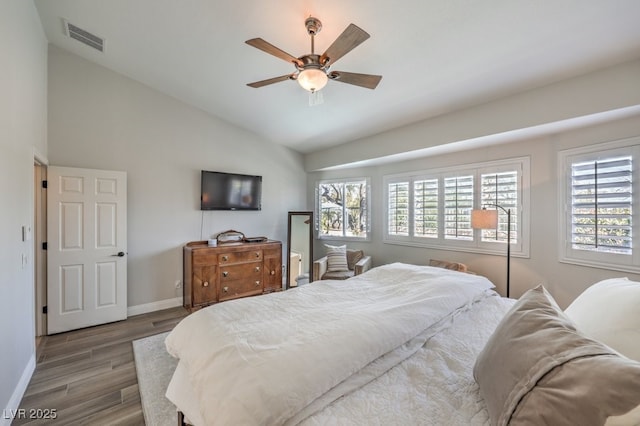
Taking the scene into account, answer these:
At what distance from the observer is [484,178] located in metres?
3.58

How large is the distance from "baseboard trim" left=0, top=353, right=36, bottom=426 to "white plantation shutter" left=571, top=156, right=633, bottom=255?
16.8ft

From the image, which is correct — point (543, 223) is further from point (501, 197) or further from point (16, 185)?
point (16, 185)

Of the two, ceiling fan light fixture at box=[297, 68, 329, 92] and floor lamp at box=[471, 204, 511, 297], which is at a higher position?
ceiling fan light fixture at box=[297, 68, 329, 92]

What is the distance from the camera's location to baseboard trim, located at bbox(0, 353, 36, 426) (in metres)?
1.82

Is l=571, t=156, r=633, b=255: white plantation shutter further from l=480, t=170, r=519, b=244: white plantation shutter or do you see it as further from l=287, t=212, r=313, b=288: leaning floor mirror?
l=287, t=212, r=313, b=288: leaning floor mirror

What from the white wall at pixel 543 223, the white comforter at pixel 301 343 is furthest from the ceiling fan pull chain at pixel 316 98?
the white wall at pixel 543 223

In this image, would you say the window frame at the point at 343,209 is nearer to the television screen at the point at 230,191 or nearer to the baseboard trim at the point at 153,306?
the television screen at the point at 230,191

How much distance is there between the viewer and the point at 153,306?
3957mm

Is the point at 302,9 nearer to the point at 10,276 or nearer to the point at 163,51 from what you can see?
the point at 163,51

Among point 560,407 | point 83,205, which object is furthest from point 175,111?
point 560,407

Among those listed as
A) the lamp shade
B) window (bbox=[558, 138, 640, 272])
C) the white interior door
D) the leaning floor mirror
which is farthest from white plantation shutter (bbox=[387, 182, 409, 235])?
the white interior door

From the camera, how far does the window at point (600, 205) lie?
2569 mm

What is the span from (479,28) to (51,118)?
4.73m

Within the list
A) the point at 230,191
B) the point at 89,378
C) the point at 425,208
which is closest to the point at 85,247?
the point at 89,378
